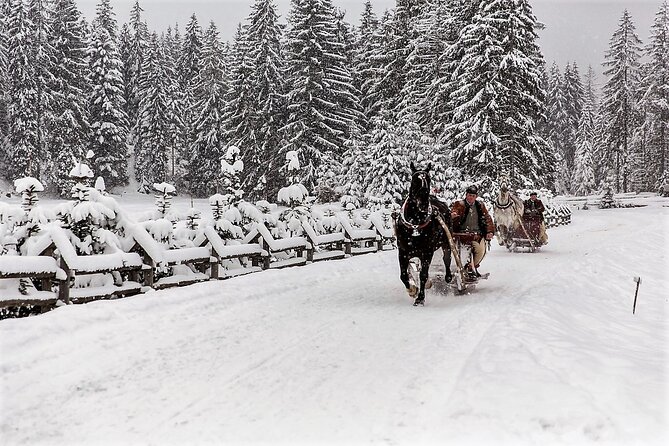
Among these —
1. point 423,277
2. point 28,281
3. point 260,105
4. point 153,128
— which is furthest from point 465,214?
point 153,128

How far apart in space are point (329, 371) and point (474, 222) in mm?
7060

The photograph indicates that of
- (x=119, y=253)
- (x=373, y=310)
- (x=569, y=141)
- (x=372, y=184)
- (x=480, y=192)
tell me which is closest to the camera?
(x=373, y=310)

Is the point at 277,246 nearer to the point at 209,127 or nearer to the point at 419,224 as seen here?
the point at 419,224

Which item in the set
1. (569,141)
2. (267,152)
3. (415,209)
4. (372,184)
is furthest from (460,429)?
(569,141)

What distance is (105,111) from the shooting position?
5066cm

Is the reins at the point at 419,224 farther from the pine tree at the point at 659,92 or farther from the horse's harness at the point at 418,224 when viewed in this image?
the pine tree at the point at 659,92

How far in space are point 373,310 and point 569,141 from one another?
82.5 meters

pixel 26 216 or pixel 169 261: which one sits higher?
pixel 26 216

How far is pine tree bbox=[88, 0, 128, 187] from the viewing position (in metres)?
50.4

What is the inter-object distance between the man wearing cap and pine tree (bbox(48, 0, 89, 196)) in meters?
39.1

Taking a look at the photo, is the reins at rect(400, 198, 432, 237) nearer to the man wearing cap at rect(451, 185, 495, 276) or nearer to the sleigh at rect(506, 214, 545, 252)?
the man wearing cap at rect(451, 185, 495, 276)

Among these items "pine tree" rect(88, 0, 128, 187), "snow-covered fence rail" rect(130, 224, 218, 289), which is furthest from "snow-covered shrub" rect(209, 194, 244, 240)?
"pine tree" rect(88, 0, 128, 187)

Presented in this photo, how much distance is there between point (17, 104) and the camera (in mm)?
44375

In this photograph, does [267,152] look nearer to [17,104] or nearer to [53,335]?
[17,104]
